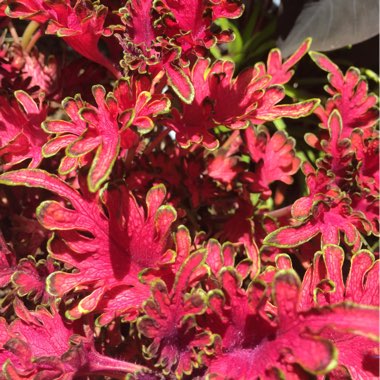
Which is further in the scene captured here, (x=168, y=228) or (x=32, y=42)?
(x=32, y=42)

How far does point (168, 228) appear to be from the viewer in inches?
27.1

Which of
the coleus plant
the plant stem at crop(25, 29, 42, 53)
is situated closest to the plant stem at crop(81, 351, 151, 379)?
the coleus plant

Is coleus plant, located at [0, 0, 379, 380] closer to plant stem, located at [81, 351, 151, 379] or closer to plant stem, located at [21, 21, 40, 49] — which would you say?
plant stem, located at [81, 351, 151, 379]

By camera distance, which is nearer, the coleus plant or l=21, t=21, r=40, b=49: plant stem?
the coleus plant

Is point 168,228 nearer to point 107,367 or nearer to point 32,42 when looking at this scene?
point 107,367

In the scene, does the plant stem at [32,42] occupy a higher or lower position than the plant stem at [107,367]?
higher

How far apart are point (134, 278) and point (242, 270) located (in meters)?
0.15

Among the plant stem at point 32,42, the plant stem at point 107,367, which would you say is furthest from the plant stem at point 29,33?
the plant stem at point 107,367

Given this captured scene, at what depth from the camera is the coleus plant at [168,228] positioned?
0.61 metres

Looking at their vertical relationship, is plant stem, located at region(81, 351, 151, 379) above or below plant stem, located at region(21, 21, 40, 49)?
below

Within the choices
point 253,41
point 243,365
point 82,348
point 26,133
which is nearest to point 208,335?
point 243,365

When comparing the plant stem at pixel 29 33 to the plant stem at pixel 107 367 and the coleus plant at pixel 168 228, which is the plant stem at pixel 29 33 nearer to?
the coleus plant at pixel 168 228

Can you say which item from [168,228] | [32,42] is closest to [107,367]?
[168,228]

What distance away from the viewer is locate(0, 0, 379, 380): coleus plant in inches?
23.9
